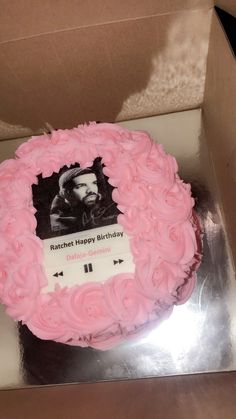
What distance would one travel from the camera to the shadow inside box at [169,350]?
1.15m

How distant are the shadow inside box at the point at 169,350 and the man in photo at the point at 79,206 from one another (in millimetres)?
312

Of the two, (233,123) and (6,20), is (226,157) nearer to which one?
(233,123)

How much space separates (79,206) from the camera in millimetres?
1080

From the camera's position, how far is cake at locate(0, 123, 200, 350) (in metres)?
1.00

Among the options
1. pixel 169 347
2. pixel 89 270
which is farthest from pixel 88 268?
pixel 169 347

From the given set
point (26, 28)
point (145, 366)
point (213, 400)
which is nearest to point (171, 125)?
point (26, 28)

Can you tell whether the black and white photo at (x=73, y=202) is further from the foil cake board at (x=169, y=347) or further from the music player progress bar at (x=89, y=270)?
the foil cake board at (x=169, y=347)

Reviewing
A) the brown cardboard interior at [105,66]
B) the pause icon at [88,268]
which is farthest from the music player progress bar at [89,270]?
the brown cardboard interior at [105,66]

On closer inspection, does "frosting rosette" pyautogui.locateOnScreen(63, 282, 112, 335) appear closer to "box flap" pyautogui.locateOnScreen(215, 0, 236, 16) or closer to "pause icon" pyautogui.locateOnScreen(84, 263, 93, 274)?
"pause icon" pyautogui.locateOnScreen(84, 263, 93, 274)

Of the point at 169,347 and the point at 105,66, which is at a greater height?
the point at 105,66

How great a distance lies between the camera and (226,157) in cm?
115

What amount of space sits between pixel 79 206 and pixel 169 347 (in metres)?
0.41

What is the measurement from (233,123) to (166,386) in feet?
1.90

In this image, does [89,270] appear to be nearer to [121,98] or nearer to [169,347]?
[169,347]
